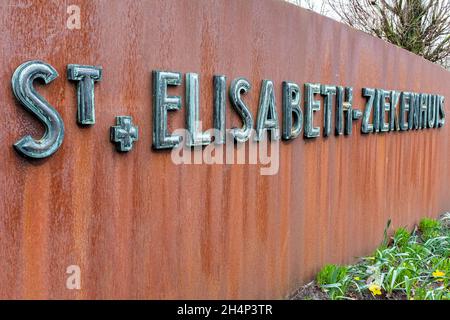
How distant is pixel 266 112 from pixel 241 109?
0.90 feet

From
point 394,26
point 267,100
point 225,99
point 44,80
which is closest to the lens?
point 44,80

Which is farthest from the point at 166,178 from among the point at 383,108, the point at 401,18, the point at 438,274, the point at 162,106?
the point at 401,18

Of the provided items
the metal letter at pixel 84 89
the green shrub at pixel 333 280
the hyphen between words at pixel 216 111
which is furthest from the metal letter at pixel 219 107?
the green shrub at pixel 333 280

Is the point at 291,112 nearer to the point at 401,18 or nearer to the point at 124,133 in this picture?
the point at 124,133

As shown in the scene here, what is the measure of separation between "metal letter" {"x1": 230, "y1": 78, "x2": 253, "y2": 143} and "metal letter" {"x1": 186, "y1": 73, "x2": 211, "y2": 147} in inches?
12.4

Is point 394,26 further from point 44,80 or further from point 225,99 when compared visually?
point 44,80

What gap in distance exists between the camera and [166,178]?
2.65m

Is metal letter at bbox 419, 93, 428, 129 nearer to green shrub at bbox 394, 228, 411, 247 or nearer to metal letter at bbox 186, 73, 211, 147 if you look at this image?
green shrub at bbox 394, 228, 411, 247

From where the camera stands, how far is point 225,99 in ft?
9.74

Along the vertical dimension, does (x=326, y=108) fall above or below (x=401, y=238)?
above

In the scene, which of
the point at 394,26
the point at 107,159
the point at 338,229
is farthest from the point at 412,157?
the point at 394,26

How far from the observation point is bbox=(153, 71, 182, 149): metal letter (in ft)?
8.25

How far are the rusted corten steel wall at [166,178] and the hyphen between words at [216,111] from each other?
0.04m
